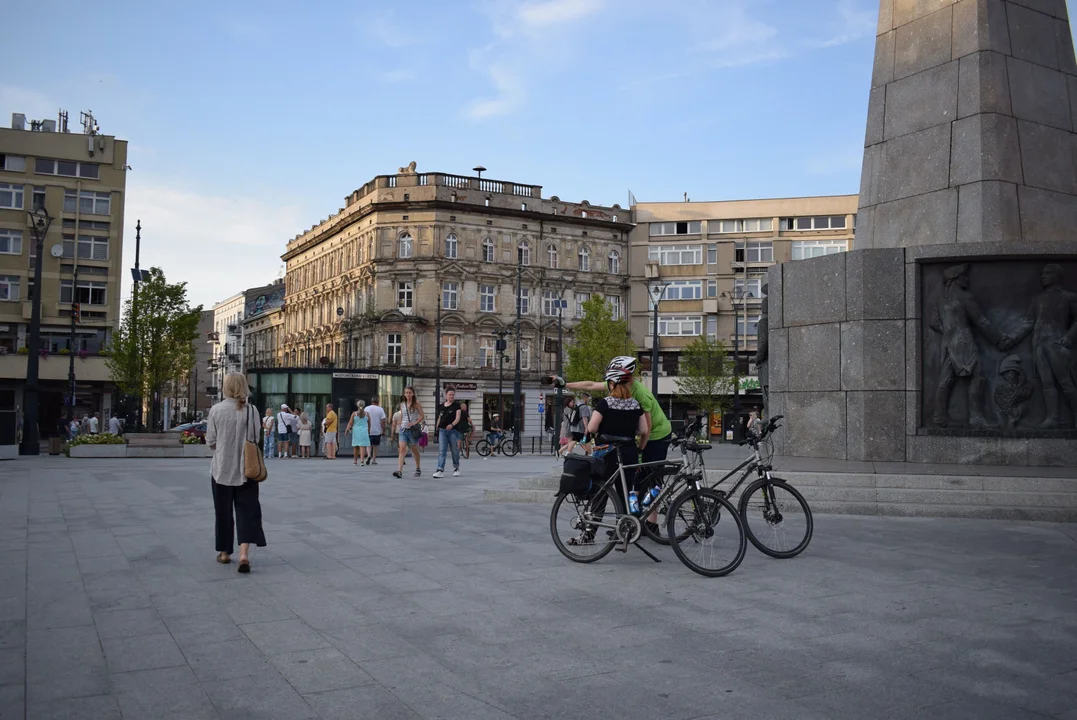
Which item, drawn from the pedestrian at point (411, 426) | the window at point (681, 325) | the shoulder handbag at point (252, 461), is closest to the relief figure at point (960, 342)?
the shoulder handbag at point (252, 461)

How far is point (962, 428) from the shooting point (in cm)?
1225

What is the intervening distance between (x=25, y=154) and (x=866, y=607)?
5910 cm

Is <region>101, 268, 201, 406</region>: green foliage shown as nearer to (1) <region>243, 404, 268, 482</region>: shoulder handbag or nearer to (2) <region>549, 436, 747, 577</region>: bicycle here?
(1) <region>243, 404, 268, 482</region>: shoulder handbag

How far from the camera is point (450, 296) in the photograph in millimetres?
61500

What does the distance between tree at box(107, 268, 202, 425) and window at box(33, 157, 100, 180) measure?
16.3 meters

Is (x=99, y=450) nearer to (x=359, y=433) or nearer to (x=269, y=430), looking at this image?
(x=269, y=430)

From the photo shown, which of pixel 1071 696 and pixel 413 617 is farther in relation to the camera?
pixel 413 617

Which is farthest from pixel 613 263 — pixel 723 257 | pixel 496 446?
pixel 496 446

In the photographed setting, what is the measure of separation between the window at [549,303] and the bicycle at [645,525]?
187 feet

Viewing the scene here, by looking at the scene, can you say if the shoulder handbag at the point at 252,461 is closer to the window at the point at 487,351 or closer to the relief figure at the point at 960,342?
the relief figure at the point at 960,342

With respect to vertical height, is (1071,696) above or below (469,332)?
below

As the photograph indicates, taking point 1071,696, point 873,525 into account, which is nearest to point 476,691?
point 1071,696

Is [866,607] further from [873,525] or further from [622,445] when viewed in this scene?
[873,525]

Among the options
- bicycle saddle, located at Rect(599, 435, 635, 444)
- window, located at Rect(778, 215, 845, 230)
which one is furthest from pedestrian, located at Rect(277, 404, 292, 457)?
window, located at Rect(778, 215, 845, 230)
